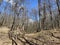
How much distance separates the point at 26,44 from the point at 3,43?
7.81 ft

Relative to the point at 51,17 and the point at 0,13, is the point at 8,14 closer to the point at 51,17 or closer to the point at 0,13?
the point at 0,13

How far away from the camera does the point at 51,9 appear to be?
21.6 meters

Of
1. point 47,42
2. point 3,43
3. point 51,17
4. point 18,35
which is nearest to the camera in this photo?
point 47,42

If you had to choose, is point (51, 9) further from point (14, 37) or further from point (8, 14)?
point (14, 37)

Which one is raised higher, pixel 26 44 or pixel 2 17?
pixel 2 17

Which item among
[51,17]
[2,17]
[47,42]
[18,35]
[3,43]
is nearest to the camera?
[47,42]

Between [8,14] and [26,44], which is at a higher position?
[8,14]

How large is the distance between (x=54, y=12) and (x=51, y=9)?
2.07ft

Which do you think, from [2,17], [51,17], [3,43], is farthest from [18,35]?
[2,17]

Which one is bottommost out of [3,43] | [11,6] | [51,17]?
[3,43]

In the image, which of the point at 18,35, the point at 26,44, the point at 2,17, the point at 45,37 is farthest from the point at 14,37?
the point at 2,17

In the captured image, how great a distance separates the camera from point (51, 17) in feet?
68.9

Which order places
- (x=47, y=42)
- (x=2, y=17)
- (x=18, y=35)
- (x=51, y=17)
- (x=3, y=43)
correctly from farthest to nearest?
(x=2, y=17) → (x=51, y=17) → (x=3, y=43) → (x=18, y=35) → (x=47, y=42)

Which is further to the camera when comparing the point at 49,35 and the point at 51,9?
the point at 51,9
